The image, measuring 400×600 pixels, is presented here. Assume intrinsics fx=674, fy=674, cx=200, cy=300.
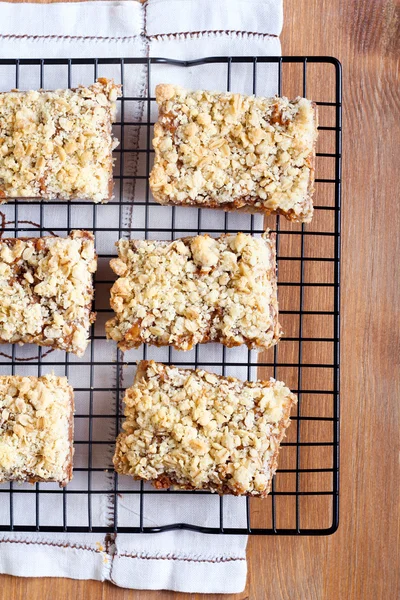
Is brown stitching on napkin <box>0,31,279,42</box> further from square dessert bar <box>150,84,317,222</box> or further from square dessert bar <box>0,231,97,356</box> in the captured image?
square dessert bar <box>0,231,97,356</box>

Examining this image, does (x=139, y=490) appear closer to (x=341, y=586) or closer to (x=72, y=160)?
(x=341, y=586)

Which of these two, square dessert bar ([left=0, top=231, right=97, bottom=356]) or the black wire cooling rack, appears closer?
square dessert bar ([left=0, top=231, right=97, bottom=356])

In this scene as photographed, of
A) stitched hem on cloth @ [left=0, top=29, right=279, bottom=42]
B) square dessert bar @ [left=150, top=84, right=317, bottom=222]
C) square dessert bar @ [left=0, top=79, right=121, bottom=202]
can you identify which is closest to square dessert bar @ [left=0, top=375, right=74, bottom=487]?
square dessert bar @ [left=0, top=79, right=121, bottom=202]

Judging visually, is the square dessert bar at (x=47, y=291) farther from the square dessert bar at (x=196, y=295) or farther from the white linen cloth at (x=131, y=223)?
the white linen cloth at (x=131, y=223)

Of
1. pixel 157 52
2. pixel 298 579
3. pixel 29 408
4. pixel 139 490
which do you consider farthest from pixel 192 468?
pixel 157 52

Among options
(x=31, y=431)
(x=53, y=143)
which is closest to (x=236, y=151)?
(x=53, y=143)

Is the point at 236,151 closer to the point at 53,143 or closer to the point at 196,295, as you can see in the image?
the point at 196,295
